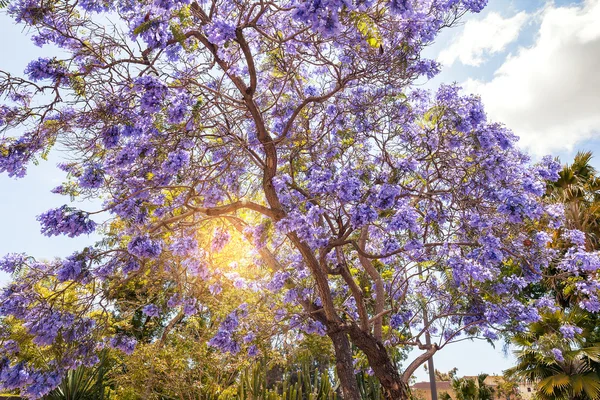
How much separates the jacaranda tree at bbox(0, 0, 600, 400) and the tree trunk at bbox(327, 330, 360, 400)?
20mm

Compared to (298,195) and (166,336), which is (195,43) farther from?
(166,336)

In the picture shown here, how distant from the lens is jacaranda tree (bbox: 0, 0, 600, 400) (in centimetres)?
525

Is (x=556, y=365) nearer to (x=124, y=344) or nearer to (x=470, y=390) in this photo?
(x=470, y=390)

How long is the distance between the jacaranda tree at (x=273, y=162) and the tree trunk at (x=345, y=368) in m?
0.02

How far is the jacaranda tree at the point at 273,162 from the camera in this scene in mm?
5254

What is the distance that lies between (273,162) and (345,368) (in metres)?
3.18

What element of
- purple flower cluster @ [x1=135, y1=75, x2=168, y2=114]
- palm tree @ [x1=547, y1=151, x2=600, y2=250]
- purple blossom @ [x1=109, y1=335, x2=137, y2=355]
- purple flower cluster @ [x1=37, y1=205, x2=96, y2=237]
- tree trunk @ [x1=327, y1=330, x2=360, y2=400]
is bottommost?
tree trunk @ [x1=327, y1=330, x2=360, y2=400]

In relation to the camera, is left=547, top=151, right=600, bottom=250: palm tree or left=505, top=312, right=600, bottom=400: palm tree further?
left=547, top=151, right=600, bottom=250: palm tree

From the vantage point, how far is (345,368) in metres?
6.73

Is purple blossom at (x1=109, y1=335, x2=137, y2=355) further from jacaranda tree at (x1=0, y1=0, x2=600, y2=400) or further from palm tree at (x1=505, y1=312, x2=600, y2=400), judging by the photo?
palm tree at (x1=505, y1=312, x2=600, y2=400)

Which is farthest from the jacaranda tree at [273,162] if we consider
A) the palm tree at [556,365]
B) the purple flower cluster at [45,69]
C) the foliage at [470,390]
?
the foliage at [470,390]

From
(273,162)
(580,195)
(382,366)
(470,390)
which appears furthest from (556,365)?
(273,162)

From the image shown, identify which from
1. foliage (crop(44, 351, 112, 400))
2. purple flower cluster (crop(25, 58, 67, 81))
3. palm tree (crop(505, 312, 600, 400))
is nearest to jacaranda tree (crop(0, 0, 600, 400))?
purple flower cluster (crop(25, 58, 67, 81))

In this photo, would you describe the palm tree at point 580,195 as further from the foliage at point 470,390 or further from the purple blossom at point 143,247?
the purple blossom at point 143,247
